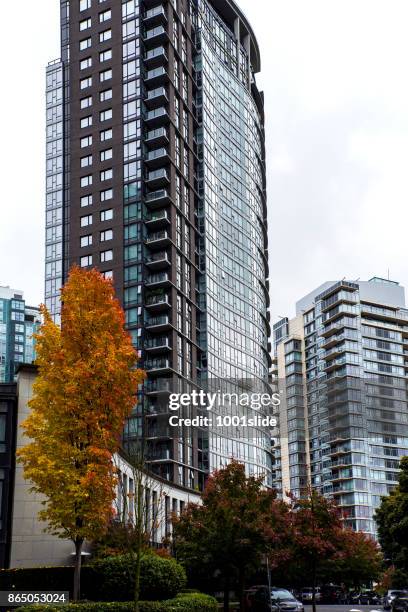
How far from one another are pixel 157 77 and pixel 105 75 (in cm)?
743

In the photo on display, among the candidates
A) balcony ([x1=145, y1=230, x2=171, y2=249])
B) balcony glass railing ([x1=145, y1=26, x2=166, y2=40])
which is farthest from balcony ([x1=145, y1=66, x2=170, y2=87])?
balcony ([x1=145, y1=230, x2=171, y2=249])

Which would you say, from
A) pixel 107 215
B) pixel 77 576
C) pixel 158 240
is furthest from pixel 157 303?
pixel 77 576

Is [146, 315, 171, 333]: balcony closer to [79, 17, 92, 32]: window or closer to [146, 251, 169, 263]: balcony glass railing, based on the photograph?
[146, 251, 169, 263]: balcony glass railing

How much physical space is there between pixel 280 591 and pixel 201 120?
2834 inches

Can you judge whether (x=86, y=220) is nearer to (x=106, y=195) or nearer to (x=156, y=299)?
(x=106, y=195)

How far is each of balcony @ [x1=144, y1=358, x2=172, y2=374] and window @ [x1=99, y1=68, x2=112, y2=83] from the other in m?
34.4

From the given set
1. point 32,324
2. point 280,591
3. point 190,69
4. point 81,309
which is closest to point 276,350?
point 32,324

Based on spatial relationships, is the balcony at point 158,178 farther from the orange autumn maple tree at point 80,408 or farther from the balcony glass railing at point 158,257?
the orange autumn maple tree at point 80,408

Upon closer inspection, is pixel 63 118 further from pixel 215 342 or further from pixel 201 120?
pixel 215 342

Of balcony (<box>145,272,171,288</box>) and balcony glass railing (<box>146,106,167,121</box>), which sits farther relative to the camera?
balcony glass railing (<box>146,106,167,121</box>)

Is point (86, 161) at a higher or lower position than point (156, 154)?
higher

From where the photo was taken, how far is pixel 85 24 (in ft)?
333

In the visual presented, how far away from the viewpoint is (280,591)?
44.7m

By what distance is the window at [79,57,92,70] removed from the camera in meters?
99.8
